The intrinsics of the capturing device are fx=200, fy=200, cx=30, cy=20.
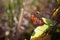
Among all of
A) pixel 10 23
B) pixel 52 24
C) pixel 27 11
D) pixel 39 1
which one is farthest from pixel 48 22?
pixel 39 1

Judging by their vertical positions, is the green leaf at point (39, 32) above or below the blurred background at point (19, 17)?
below

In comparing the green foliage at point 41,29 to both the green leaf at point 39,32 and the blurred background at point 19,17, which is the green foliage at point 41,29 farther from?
the blurred background at point 19,17

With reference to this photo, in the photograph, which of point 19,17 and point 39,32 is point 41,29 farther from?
point 19,17

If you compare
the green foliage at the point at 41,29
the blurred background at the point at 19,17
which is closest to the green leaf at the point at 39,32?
the green foliage at the point at 41,29

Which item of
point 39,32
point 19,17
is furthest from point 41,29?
point 19,17

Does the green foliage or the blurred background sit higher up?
the blurred background

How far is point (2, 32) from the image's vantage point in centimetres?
206

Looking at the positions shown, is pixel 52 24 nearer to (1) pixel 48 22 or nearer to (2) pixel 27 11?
(1) pixel 48 22

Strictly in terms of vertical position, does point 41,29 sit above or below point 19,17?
below

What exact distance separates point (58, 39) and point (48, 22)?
12 centimetres

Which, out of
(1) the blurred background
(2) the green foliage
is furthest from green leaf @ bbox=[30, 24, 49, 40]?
(1) the blurred background

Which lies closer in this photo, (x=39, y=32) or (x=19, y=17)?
(x=39, y=32)

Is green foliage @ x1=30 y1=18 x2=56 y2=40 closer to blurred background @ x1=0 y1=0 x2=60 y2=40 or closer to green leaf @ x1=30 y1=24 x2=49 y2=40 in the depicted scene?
green leaf @ x1=30 y1=24 x2=49 y2=40

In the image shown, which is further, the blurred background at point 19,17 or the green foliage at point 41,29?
the blurred background at point 19,17
